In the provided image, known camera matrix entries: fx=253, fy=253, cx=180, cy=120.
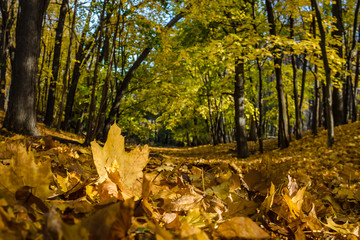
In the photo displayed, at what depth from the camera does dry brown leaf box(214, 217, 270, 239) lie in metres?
0.48

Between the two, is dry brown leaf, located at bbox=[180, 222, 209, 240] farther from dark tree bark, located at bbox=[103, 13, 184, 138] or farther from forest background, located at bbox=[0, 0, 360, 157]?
dark tree bark, located at bbox=[103, 13, 184, 138]

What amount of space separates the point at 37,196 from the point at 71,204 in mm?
73

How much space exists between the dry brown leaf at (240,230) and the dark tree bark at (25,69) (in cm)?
532

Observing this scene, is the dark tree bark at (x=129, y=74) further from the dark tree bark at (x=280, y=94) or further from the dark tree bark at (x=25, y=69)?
the dark tree bark at (x=25, y=69)

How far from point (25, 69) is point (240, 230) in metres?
5.72

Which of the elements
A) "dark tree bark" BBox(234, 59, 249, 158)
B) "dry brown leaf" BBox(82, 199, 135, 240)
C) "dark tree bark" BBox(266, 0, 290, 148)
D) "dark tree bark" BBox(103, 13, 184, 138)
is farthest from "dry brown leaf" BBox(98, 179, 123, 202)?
"dark tree bark" BBox(234, 59, 249, 158)

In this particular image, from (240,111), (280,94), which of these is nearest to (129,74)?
(240,111)

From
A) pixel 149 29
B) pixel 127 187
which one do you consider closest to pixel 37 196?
pixel 127 187

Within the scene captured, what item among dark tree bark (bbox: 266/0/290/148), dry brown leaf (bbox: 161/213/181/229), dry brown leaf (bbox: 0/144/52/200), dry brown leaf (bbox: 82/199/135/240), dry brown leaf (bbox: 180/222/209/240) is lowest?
dry brown leaf (bbox: 161/213/181/229)

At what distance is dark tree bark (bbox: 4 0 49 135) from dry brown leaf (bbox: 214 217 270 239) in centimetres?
532

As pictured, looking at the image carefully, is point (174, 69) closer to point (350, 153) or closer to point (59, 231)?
point (350, 153)

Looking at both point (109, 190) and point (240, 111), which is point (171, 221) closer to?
point (109, 190)

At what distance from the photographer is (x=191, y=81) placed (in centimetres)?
1766

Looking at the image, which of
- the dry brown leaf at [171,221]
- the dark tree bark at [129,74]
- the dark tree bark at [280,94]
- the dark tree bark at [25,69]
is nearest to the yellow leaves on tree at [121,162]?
the dry brown leaf at [171,221]
